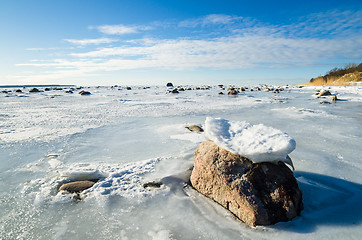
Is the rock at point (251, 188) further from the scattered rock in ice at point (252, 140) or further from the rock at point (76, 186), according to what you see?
the rock at point (76, 186)

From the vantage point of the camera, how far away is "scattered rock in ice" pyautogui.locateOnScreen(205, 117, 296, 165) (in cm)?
245

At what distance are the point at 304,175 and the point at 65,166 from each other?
433cm

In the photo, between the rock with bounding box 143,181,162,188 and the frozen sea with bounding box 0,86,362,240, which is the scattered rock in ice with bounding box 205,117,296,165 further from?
the rock with bounding box 143,181,162,188

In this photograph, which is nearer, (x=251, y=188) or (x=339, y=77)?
(x=251, y=188)

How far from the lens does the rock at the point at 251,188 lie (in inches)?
89.2

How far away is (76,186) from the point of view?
3.00 meters

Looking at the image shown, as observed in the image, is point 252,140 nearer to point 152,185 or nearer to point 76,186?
point 152,185

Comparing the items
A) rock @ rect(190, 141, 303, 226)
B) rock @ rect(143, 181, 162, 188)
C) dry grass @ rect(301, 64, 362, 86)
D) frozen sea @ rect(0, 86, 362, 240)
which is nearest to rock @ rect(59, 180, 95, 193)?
frozen sea @ rect(0, 86, 362, 240)

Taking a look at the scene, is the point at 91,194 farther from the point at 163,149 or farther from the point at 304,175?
the point at 304,175

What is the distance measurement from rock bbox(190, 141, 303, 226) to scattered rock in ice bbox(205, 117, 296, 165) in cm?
11

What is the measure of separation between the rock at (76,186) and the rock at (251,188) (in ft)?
5.78

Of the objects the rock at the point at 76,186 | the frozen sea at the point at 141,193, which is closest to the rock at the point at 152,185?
the frozen sea at the point at 141,193

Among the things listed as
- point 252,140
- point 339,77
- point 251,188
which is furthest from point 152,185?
point 339,77

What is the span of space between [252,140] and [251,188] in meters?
0.62
